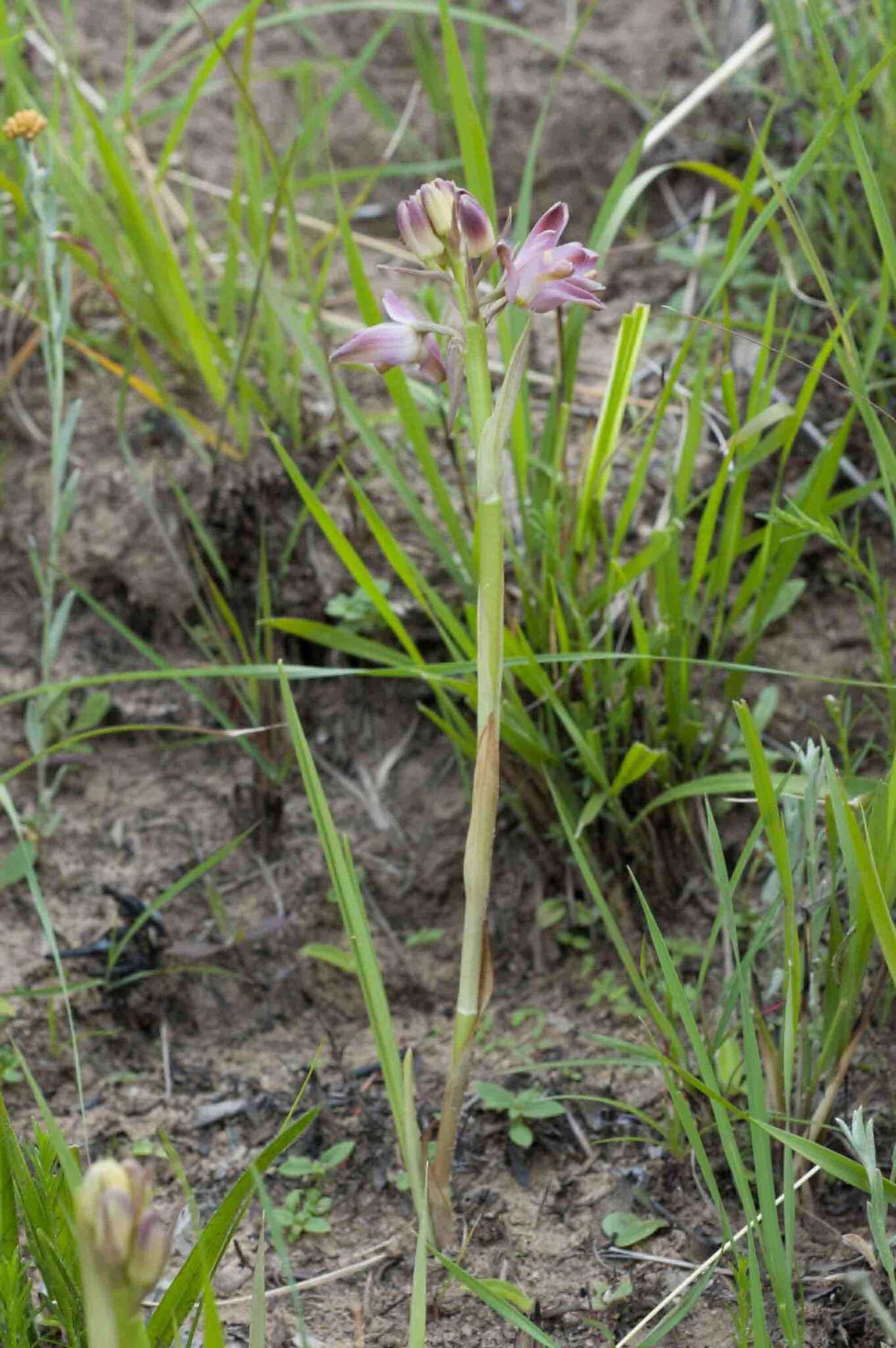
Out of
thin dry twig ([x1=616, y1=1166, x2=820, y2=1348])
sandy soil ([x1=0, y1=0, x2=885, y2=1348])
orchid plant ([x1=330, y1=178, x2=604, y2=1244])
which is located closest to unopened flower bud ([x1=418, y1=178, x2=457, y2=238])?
orchid plant ([x1=330, y1=178, x2=604, y2=1244])

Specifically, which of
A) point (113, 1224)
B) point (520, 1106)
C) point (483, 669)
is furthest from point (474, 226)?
point (520, 1106)

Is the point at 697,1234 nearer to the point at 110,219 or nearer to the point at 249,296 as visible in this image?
the point at 249,296

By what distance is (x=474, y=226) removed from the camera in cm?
100

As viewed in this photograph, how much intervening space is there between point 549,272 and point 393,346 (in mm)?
147

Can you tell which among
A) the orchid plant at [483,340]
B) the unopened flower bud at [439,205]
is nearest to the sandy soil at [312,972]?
the orchid plant at [483,340]

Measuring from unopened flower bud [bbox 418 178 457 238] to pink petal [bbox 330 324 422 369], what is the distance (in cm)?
9

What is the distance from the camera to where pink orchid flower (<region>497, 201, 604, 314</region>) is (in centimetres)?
102

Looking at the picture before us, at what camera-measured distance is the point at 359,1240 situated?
127 centimetres

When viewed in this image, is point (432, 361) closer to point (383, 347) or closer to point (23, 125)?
point (383, 347)

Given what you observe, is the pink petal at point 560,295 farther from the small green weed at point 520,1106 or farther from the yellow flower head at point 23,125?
the yellow flower head at point 23,125

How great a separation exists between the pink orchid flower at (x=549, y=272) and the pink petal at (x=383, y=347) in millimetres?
94

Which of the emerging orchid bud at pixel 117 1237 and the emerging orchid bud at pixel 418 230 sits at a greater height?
the emerging orchid bud at pixel 418 230

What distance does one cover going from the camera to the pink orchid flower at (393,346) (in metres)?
1.04

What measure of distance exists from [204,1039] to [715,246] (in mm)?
1653
